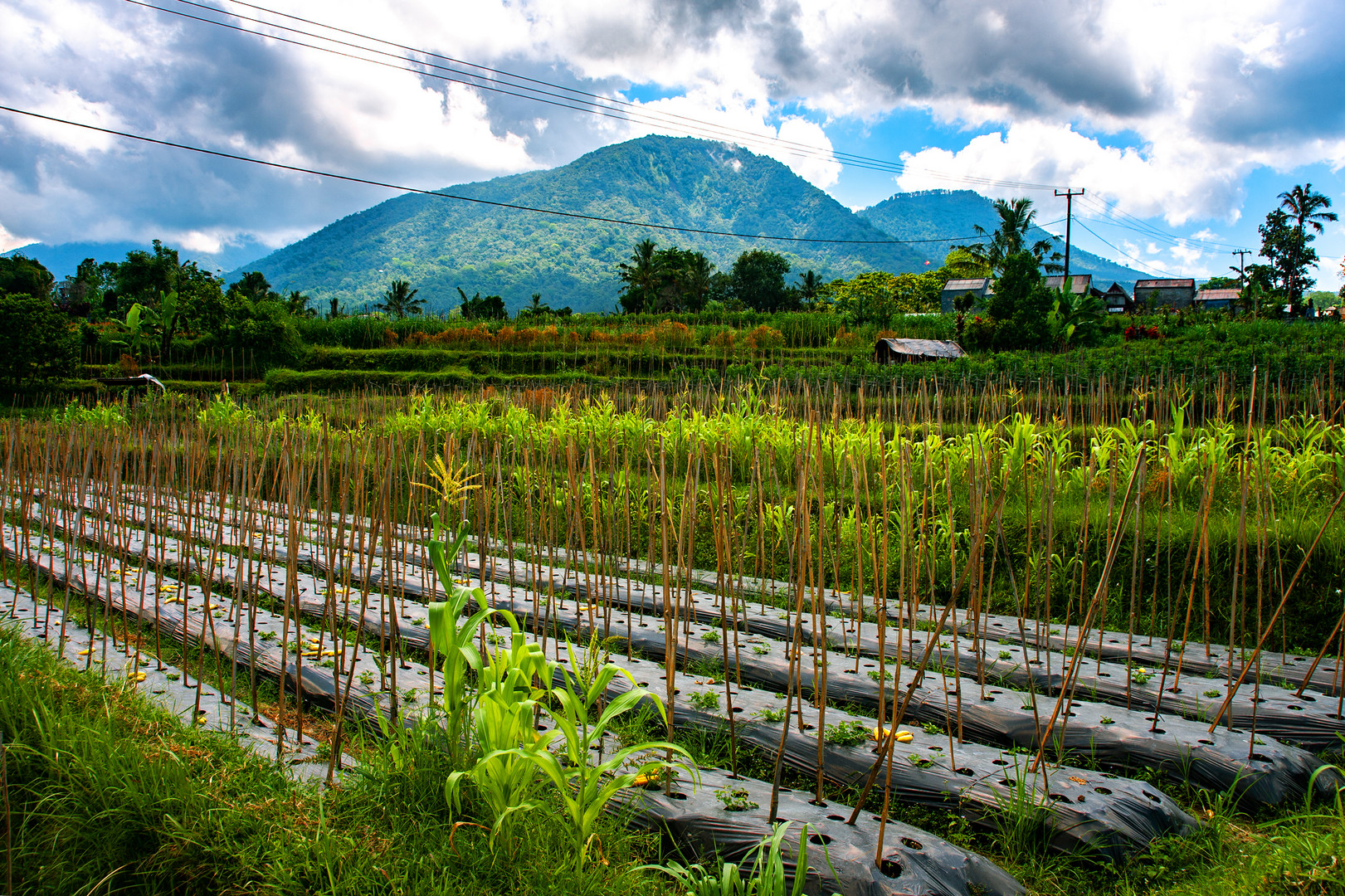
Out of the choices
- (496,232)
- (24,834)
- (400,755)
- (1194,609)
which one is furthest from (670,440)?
(496,232)

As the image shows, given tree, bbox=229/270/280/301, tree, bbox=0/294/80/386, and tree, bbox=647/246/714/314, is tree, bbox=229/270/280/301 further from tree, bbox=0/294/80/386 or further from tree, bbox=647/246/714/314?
tree, bbox=647/246/714/314

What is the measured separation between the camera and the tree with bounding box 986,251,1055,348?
1750 centimetres

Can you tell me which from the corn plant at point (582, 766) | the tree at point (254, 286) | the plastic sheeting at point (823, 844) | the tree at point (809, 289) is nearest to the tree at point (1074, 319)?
the plastic sheeting at point (823, 844)

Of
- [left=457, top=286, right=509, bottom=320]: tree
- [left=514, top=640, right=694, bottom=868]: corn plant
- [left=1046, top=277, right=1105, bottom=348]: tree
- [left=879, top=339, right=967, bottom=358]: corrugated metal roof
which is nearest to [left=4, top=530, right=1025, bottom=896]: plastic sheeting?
[left=514, top=640, right=694, bottom=868]: corn plant

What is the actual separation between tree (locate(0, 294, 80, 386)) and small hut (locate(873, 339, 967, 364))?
67.8 feet

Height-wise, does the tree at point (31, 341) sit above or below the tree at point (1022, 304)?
below

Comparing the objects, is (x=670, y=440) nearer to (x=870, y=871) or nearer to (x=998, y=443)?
(x=998, y=443)

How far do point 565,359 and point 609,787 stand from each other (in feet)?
66.5

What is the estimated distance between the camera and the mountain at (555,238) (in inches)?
4867

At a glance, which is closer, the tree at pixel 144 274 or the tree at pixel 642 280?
the tree at pixel 144 274

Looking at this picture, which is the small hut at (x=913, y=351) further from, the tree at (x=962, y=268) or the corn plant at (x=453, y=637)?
the tree at (x=962, y=268)

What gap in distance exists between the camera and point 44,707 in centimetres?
237

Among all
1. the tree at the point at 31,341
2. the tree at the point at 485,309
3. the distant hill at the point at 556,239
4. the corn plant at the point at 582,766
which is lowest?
the corn plant at the point at 582,766

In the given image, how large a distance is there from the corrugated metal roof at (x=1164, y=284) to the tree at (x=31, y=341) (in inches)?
2364
